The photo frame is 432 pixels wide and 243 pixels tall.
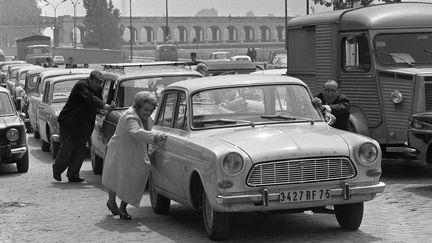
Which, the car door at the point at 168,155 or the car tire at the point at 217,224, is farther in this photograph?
the car door at the point at 168,155

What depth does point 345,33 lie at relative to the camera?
15898 mm

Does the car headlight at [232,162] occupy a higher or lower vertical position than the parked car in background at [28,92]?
higher

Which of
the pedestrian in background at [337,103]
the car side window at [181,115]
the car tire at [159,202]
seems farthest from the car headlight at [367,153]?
the pedestrian in background at [337,103]

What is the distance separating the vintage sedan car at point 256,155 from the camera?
30.5 feet

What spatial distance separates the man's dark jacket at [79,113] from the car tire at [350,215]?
6092 millimetres

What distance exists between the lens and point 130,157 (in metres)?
11.2

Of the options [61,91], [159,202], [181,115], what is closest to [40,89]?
[61,91]

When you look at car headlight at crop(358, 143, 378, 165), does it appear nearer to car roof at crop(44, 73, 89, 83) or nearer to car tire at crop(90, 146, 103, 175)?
car tire at crop(90, 146, 103, 175)

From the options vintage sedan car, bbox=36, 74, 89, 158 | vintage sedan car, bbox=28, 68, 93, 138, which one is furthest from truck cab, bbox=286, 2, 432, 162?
vintage sedan car, bbox=28, 68, 93, 138

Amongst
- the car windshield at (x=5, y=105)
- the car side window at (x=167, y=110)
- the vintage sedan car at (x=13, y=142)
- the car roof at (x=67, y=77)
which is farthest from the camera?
the car roof at (x=67, y=77)

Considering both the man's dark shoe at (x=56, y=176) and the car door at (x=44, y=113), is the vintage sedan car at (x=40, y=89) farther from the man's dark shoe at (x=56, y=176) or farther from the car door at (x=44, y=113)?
the man's dark shoe at (x=56, y=176)

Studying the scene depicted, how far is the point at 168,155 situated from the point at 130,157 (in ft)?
1.79

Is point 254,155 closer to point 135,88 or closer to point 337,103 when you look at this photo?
point 337,103

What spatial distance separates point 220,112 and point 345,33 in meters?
5.73
